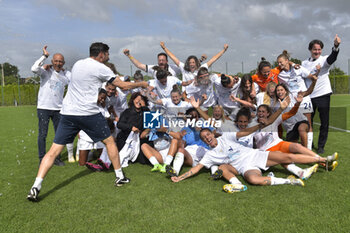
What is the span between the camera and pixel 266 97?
5.07m

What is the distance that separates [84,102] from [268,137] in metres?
3.10

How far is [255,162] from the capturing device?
4.05 m

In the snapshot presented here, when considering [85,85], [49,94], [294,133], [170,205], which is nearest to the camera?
[170,205]

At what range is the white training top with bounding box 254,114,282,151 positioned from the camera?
4.48 m

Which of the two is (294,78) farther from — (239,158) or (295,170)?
(239,158)

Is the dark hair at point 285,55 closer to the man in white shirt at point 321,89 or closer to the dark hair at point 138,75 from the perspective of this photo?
the man in white shirt at point 321,89

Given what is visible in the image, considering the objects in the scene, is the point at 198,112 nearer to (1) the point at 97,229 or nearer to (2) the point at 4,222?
(1) the point at 97,229

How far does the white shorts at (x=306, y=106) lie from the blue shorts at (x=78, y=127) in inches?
148

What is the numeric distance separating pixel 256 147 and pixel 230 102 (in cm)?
126

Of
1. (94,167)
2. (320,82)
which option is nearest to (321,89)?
(320,82)

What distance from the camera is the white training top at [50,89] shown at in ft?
16.4

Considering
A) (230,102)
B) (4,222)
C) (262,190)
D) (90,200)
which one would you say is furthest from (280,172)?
(4,222)

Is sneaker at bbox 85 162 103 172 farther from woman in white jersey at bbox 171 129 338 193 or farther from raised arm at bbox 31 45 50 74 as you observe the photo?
raised arm at bbox 31 45 50 74

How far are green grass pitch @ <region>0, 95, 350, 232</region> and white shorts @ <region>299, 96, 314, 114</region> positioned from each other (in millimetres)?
1251
